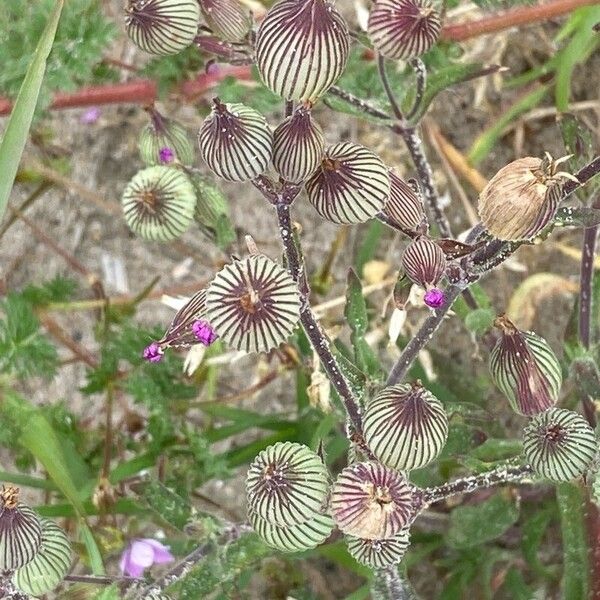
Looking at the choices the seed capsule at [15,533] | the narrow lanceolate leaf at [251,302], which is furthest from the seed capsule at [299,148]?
the seed capsule at [15,533]

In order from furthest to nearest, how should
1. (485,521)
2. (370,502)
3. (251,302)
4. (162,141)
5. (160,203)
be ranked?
(485,521)
(162,141)
(160,203)
(370,502)
(251,302)

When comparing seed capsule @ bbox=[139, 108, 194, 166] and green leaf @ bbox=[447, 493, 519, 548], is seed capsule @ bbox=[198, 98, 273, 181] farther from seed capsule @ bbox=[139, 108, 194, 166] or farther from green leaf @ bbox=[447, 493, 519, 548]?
green leaf @ bbox=[447, 493, 519, 548]

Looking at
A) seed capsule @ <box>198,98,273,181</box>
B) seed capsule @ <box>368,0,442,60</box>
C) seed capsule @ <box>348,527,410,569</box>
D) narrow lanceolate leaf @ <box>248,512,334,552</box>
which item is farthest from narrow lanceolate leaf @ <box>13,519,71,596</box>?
seed capsule @ <box>368,0,442,60</box>

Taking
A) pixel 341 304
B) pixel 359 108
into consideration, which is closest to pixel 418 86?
pixel 359 108

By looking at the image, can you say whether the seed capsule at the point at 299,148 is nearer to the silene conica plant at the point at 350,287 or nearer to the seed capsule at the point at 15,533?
the silene conica plant at the point at 350,287

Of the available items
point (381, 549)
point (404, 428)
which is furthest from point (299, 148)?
point (381, 549)

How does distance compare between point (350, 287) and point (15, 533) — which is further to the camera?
point (350, 287)

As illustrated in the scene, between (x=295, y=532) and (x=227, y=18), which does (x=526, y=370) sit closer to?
(x=295, y=532)
